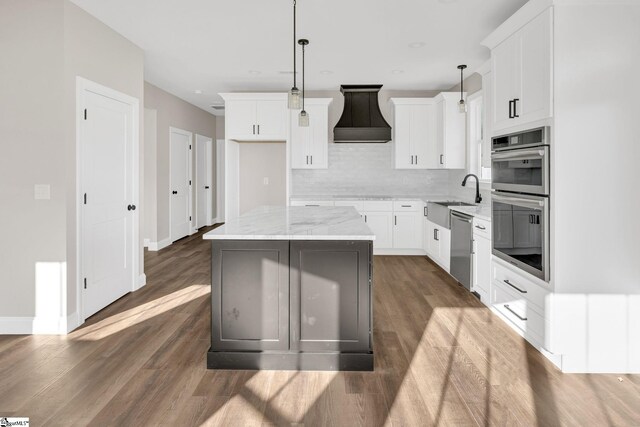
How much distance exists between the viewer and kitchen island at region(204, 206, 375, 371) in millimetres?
2582

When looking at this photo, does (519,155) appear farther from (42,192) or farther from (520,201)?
(42,192)

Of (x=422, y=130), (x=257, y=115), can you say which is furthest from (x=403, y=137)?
(x=257, y=115)

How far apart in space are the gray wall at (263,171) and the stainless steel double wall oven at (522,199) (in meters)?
4.73

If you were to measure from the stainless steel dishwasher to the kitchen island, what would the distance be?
210 centimetres

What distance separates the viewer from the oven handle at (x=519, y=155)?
104 inches

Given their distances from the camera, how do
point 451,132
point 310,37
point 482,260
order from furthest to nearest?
1. point 451,132
2. point 310,37
3. point 482,260

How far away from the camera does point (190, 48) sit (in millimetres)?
4539

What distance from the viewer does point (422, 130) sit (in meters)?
6.38

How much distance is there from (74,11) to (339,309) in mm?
3185

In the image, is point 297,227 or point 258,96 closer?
point 297,227

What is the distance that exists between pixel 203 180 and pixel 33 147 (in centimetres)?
572

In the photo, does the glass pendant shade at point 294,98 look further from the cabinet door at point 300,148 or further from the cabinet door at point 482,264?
the cabinet door at point 300,148

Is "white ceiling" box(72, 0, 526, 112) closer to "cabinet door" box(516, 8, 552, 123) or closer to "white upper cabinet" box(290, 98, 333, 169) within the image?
"white upper cabinet" box(290, 98, 333, 169)

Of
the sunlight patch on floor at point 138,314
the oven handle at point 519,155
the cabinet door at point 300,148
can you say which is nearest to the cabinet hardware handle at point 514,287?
the oven handle at point 519,155
